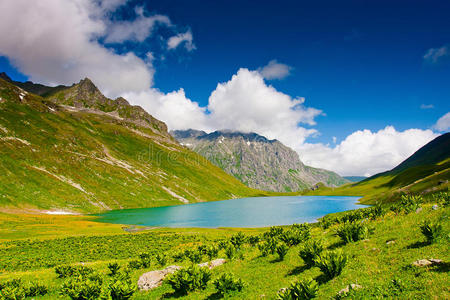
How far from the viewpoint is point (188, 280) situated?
1564 centimetres

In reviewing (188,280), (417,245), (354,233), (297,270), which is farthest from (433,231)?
(188,280)

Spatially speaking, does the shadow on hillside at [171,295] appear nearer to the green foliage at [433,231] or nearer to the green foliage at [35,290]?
the green foliage at [35,290]

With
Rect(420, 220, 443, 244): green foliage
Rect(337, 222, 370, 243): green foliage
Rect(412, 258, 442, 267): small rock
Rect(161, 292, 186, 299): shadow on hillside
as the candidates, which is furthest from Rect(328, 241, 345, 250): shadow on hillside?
Rect(161, 292, 186, 299): shadow on hillside

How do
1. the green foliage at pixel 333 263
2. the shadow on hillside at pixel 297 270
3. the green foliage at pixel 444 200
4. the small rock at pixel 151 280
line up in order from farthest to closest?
the green foliage at pixel 444 200 < the small rock at pixel 151 280 < the shadow on hillside at pixel 297 270 < the green foliage at pixel 333 263

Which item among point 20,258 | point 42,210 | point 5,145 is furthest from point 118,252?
point 5,145

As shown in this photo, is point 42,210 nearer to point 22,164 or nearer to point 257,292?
point 22,164

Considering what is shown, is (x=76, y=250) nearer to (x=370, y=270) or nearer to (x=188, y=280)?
(x=188, y=280)

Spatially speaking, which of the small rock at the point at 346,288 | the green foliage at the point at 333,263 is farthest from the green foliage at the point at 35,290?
the small rock at the point at 346,288

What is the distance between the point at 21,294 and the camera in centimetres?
1694

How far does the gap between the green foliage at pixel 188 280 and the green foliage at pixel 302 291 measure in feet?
23.9

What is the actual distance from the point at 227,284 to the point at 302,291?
17.6ft

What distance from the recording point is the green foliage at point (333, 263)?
44.7 ft

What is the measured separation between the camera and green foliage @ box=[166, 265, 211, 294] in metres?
15.8

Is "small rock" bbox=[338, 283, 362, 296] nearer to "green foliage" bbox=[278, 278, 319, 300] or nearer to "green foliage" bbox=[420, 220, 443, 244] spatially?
"green foliage" bbox=[278, 278, 319, 300]
